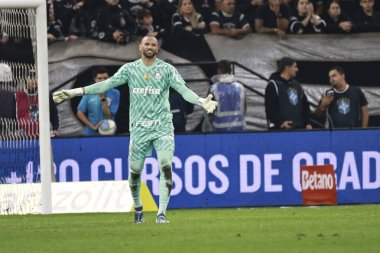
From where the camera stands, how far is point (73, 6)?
2322cm

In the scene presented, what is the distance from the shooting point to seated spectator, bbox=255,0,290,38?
23.1 meters

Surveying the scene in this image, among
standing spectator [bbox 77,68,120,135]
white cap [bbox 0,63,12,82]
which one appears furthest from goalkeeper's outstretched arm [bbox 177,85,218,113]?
standing spectator [bbox 77,68,120,135]

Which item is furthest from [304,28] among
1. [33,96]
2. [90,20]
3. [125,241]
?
[125,241]

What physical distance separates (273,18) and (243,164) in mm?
3345

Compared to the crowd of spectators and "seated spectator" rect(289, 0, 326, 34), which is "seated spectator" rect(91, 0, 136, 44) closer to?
the crowd of spectators

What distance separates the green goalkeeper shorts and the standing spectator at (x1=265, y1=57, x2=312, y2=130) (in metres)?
6.31

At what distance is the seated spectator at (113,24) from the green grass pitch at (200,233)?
5581mm

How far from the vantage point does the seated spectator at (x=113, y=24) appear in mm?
22703

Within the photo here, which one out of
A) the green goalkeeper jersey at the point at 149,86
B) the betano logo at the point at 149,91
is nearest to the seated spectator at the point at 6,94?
the green goalkeeper jersey at the point at 149,86

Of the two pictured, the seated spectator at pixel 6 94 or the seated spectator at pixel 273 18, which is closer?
the seated spectator at pixel 6 94

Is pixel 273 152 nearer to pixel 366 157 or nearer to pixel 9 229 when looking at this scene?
pixel 366 157

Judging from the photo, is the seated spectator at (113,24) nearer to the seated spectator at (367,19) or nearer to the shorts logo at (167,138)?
the seated spectator at (367,19)

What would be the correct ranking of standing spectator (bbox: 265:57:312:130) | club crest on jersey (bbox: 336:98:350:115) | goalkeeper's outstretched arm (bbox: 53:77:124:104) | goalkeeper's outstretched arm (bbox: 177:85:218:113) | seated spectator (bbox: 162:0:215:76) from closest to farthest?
goalkeeper's outstretched arm (bbox: 177:85:218:113)
goalkeeper's outstretched arm (bbox: 53:77:124:104)
standing spectator (bbox: 265:57:312:130)
club crest on jersey (bbox: 336:98:350:115)
seated spectator (bbox: 162:0:215:76)

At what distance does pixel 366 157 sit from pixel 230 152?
2415 mm
